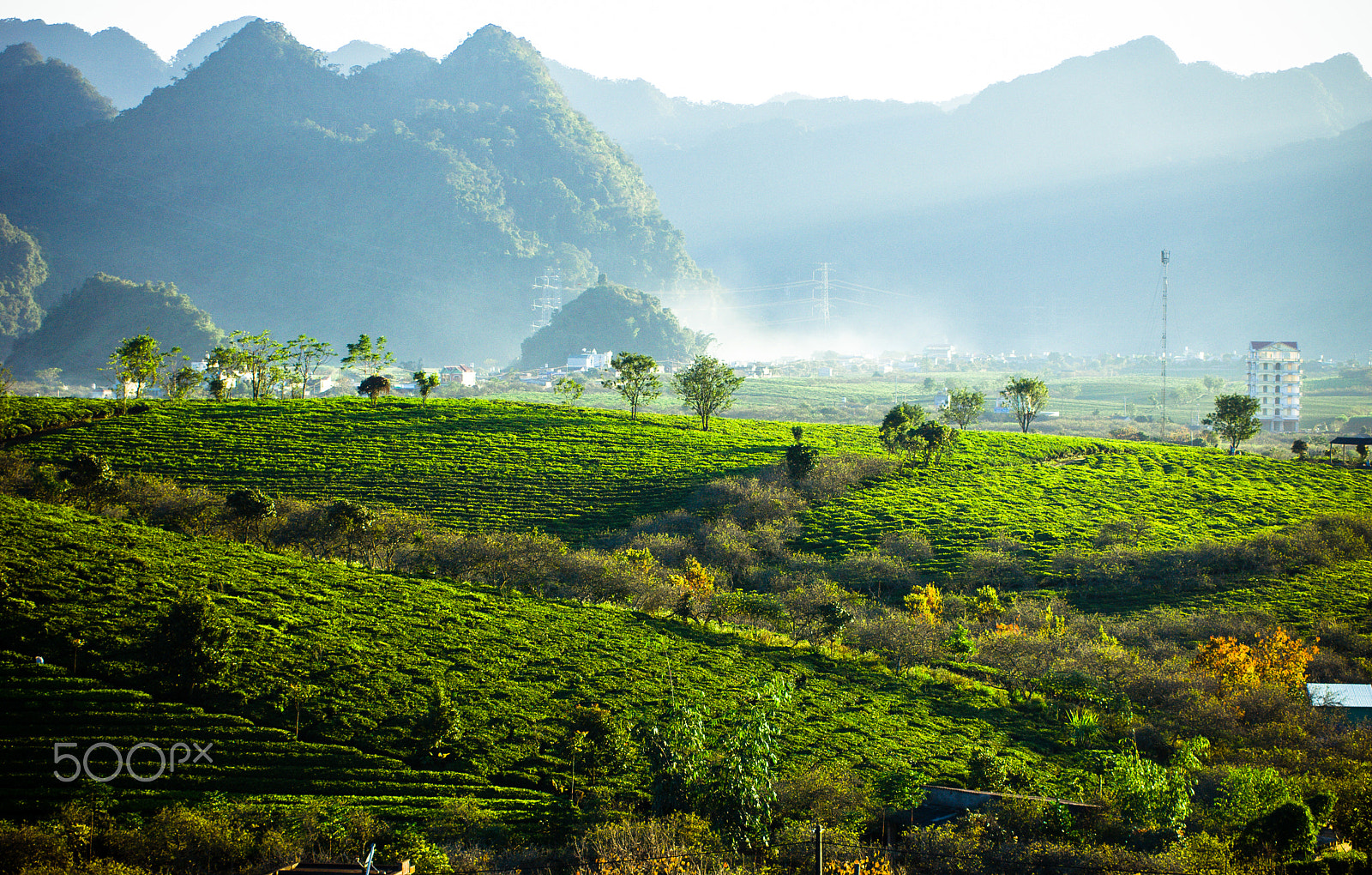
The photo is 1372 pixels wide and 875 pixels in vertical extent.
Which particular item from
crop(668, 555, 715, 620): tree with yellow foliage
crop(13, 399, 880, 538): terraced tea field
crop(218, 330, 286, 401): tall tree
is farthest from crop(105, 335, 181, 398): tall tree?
crop(668, 555, 715, 620): tree with yellow foliage

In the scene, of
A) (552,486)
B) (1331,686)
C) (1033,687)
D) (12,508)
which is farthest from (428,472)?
(1331,686)

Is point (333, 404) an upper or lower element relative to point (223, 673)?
upper

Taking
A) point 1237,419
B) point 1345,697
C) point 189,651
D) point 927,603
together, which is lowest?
point 1345,697

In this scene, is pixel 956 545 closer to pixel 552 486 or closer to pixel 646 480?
pixel 646 480

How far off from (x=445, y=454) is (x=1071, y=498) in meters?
48.1

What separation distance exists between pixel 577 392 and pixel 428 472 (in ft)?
94.2

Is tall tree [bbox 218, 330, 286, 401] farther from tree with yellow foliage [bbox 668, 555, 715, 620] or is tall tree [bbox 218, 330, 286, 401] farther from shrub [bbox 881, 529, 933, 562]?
shrub [bbox 881, 529, 933, 562]

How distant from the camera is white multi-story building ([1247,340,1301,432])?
13462 cm

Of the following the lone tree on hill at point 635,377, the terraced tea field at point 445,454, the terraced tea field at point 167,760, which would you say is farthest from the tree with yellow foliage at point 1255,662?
the lone tree on hill at point 635,377

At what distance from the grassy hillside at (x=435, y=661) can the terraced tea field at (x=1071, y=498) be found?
1821 centimetres

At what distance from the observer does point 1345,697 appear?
103ft

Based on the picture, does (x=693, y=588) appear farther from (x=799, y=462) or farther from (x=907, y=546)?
(x=799, y=462)

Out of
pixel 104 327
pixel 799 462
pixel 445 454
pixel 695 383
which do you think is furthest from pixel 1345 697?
pixel 104 327

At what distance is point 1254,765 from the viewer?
26.4m
